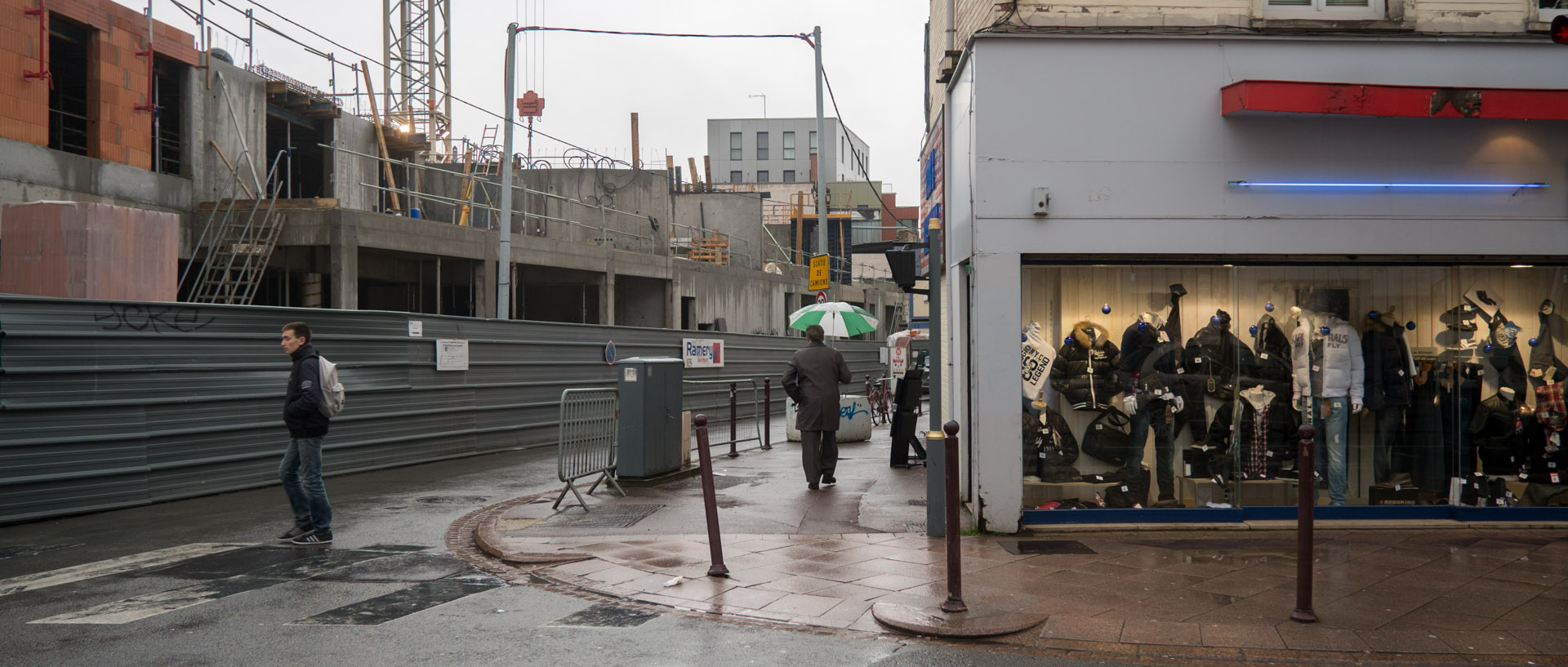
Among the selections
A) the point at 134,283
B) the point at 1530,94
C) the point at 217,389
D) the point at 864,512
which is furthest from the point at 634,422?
the point at 1530,94

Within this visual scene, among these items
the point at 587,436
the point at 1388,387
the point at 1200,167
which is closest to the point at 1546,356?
the point at 1388,387

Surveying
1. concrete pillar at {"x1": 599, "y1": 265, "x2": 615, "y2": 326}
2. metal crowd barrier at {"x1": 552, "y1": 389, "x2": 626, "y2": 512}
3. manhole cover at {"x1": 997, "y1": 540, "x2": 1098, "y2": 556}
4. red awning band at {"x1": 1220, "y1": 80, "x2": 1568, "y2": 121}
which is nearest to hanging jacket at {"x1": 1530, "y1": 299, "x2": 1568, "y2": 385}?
red awning band at {"x1": 1220, "y1": 80, "x2": 1568, "y2": 121}

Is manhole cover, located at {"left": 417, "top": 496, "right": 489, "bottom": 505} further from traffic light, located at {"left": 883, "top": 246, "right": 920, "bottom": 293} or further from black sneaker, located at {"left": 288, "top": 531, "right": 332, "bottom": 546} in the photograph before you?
traffic light, located at {"left": 883, "top": 246, "right": 920, "bottom": 293}

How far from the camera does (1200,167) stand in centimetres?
876

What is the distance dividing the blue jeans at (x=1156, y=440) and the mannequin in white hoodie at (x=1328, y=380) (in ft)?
4.00

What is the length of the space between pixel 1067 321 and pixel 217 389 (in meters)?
9.09

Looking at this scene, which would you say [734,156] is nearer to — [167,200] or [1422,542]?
[167,200]

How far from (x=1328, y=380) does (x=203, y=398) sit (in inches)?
446

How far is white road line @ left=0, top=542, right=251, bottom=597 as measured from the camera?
23.0 feet

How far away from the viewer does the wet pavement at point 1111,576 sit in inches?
225

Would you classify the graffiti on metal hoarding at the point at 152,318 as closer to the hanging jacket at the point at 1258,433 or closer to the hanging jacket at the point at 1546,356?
the hanging jacket at the point at 1258,433

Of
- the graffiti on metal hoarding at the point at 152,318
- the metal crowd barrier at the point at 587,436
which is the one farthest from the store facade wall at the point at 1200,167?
the graffiti on metal hoarding at the point at 152,318

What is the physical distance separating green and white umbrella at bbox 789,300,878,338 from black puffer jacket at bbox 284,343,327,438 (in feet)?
35.9

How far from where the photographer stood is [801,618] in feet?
20.4
